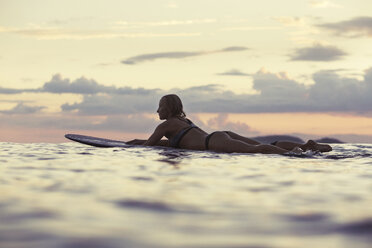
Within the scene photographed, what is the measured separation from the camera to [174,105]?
8445 millimetres

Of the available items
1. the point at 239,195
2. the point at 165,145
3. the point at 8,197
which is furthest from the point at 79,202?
the point at 165,145

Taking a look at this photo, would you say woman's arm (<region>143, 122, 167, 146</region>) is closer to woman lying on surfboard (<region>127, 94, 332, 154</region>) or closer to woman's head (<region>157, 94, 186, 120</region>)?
woman lying on surfboard (<region>127, 94, 332, 154</region>)

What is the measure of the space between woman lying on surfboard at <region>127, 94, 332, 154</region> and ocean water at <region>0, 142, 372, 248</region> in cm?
316

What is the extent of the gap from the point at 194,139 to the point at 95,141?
3.03 m

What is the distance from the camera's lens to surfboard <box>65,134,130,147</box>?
942 cm

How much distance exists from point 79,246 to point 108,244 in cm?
12

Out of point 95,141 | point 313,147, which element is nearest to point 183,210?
point 313,147

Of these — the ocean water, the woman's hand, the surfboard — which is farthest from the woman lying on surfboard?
the ocean water

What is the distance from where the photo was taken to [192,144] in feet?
26.2

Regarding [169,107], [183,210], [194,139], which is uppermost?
[169,107]

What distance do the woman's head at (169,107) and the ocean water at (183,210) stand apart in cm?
409

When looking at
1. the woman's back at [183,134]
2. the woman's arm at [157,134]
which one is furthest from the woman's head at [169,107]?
the woman's arm at [157,134]

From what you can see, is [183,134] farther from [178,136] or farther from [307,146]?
[307,146]

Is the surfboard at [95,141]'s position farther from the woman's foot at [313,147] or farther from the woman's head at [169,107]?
the woman's foot at [313,147]
